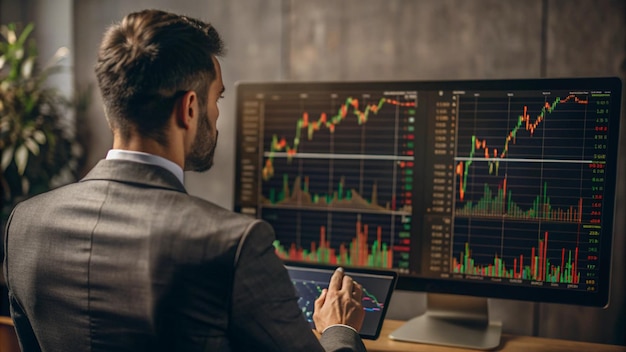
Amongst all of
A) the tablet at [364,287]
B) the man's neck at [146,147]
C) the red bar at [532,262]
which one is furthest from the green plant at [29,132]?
the red bar at [532,262]

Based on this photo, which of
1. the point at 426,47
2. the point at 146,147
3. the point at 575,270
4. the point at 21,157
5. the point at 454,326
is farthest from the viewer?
the point at 21,157

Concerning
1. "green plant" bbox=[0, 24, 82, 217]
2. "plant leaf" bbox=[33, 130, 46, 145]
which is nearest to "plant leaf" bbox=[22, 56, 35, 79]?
"green plant" bbox=[0, 24, 82, 217]

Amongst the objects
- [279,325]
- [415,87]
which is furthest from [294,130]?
[279,325]

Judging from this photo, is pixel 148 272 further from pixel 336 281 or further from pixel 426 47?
pixel 426 47

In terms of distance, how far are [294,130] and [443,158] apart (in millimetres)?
452

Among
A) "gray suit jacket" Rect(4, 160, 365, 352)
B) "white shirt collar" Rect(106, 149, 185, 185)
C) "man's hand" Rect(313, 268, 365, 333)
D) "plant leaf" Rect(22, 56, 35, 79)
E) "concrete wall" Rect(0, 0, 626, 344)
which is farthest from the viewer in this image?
"plant leaf" Rect(22, 56, 35, 79)

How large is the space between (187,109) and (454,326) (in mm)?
1007

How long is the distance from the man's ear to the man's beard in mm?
33

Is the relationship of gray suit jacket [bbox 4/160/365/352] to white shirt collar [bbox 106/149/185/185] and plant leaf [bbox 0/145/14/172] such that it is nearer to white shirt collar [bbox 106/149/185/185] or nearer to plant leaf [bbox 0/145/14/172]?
white shirt collar [bbox 106/149/185/185]

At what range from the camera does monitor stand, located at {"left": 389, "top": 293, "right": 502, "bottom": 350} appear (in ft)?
5.45

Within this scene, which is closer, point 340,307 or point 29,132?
point 340,307

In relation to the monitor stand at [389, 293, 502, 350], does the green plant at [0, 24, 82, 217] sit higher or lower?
higher

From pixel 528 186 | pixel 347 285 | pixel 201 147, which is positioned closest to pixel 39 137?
pixel 201 147

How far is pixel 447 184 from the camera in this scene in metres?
1.73
